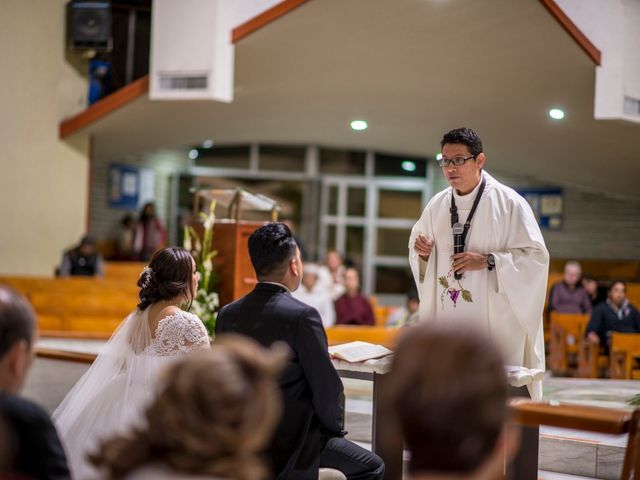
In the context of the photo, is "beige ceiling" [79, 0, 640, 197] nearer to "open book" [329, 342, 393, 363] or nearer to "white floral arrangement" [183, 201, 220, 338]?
"white floral arrangement" [183, 201, 220, 338]

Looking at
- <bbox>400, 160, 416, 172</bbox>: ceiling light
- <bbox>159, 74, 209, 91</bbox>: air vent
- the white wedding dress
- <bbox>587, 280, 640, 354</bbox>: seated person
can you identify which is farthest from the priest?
<bbox>400, 160, 416, 172</bbox>: ceiling light

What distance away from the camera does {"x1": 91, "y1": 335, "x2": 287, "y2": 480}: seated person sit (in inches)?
65.1

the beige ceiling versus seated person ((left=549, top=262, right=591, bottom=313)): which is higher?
the beige ceiling

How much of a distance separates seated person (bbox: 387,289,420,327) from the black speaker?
4.76 metres

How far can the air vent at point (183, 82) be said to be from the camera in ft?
32.3

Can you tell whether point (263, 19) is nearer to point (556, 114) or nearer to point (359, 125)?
point (556, 114)

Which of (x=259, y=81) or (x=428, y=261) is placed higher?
(x=259, y=81)

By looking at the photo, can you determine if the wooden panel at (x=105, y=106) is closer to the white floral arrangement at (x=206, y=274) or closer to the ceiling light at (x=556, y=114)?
the ceiling light at (x=556, y=114)

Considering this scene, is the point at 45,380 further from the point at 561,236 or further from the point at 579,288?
the point at 561,236

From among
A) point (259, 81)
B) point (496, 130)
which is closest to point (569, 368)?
point (496, 130)

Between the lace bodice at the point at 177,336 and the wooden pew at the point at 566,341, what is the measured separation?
604 cm

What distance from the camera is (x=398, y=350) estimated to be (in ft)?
5.23

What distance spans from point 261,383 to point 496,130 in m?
11.0

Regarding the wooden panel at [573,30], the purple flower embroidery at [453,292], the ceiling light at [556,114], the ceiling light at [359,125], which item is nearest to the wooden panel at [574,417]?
the purple flower embroidery at [453,292]
